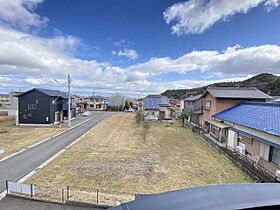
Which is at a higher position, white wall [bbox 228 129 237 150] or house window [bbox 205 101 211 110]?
house window [bbox 205 101 211 110]

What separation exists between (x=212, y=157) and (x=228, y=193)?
9.40 meters

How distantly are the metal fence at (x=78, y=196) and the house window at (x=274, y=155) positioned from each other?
827 cm

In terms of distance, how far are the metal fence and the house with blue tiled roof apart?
27.2ft

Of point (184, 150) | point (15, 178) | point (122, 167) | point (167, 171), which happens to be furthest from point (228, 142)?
point (15, 178)

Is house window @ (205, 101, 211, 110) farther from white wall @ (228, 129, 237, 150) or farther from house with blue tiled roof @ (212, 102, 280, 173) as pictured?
white wall @ (228, 129, 237, 150)

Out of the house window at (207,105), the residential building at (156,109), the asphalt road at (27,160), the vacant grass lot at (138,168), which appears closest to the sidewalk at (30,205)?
the vacant grass lot at (138,168)

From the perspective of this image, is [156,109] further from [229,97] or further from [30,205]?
[30,205]

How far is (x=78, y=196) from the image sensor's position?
5.47 metres

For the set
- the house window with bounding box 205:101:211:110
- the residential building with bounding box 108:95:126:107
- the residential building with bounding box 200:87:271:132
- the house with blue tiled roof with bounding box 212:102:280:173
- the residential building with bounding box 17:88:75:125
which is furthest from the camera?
the residential building with bounding box 108:95:126:107

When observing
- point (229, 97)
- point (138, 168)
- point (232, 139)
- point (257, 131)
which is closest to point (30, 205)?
point (138, 168)

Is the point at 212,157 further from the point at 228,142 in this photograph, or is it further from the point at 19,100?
the point at 19,100

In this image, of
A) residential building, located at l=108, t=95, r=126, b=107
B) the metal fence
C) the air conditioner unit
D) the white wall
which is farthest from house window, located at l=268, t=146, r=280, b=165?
residential building, located at l=108, t=95, r=126, b=107

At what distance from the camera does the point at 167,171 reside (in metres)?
7.84

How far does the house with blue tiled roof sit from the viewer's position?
25.5ft
